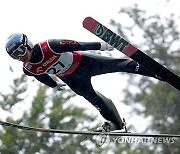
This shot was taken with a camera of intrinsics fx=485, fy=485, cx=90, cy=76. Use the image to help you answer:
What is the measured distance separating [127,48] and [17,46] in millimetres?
1218

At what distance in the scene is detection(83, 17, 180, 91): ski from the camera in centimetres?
516

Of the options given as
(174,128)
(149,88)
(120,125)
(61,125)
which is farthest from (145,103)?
(120,125)

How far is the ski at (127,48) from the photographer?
5156 millimetres

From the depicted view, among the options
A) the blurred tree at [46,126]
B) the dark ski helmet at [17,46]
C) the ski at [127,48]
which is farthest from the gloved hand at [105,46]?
the blurred tree at [46,126]

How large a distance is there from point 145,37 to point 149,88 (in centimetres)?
255

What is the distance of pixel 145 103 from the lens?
21156 millimetres

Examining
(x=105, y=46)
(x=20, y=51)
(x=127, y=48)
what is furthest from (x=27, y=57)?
(x=127, y=48)

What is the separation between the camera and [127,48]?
17.4 feet

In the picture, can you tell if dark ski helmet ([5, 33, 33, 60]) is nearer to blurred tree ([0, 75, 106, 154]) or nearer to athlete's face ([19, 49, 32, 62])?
athlete's face ([19, 49, 32, 62])

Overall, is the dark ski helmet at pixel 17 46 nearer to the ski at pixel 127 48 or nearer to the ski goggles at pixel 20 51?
the ski goggles at pixel 20 51

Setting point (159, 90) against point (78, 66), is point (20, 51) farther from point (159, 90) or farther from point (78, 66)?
point (159, 90)

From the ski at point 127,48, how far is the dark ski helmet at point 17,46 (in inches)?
29.0

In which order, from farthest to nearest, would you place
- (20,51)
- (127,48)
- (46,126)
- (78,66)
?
(46,126) → (78,66) → (20,51) → (127,48)

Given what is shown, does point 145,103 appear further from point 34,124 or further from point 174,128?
point 34,124
